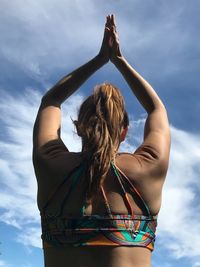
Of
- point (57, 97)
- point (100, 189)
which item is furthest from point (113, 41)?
point (100, 189)

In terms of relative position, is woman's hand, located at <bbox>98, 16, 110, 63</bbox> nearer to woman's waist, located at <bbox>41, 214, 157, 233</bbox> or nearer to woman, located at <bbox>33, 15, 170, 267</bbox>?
woman, located at <bbox>33, 15, 170, 267</bbox>

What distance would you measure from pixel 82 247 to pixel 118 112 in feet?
2.88

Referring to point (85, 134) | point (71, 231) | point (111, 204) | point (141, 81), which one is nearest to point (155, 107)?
point (141, 81)

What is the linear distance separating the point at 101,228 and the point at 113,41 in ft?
5.21

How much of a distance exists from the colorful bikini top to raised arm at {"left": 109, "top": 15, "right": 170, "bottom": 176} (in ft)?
0.82

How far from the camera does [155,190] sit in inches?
103

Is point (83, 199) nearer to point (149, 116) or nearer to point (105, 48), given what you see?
point (149, 116)

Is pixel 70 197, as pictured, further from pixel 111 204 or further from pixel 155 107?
pixel 155 107

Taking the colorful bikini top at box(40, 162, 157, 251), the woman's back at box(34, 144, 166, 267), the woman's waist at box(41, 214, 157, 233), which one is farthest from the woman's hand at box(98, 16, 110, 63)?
the woman's waist at box(41, 214, 157, 233)

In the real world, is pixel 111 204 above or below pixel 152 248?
above

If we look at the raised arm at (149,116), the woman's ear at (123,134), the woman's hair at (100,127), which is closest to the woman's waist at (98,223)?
the woman's hair at (100,127)

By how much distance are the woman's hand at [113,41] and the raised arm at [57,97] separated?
0.03 m

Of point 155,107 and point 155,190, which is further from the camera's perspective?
point 155,107

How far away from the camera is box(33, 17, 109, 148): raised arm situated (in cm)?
285
